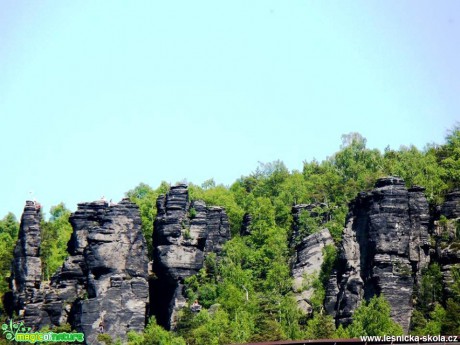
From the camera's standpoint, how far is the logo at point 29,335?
132 m

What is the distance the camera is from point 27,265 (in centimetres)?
14462

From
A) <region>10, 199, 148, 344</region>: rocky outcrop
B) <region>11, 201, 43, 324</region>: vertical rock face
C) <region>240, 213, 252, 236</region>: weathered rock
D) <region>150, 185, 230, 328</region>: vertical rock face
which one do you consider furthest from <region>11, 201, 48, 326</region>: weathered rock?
<region>240, 213, 252, 236</region>: weathered rock

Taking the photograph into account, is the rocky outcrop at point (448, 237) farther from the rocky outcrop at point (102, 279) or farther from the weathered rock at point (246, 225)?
the rocky outcrop at point (102, 279)

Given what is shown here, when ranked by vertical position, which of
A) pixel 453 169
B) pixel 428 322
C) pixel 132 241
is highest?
pixel 453 169

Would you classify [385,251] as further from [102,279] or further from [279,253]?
[102,279]

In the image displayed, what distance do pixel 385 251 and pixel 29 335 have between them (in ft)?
128

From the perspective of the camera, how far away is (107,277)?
444ft

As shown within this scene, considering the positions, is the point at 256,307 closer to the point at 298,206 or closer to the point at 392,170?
the point at 298,206

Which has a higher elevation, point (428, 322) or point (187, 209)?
point (187, 209)

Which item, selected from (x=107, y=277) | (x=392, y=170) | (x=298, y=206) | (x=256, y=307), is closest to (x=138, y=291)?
(x=107, y=277)

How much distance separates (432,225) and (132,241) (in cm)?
3211

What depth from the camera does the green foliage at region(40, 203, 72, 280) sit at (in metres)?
158

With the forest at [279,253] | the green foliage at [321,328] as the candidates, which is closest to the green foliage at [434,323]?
the forest at [279,253]

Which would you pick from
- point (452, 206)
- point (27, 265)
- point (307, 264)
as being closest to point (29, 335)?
point (27, 265)
